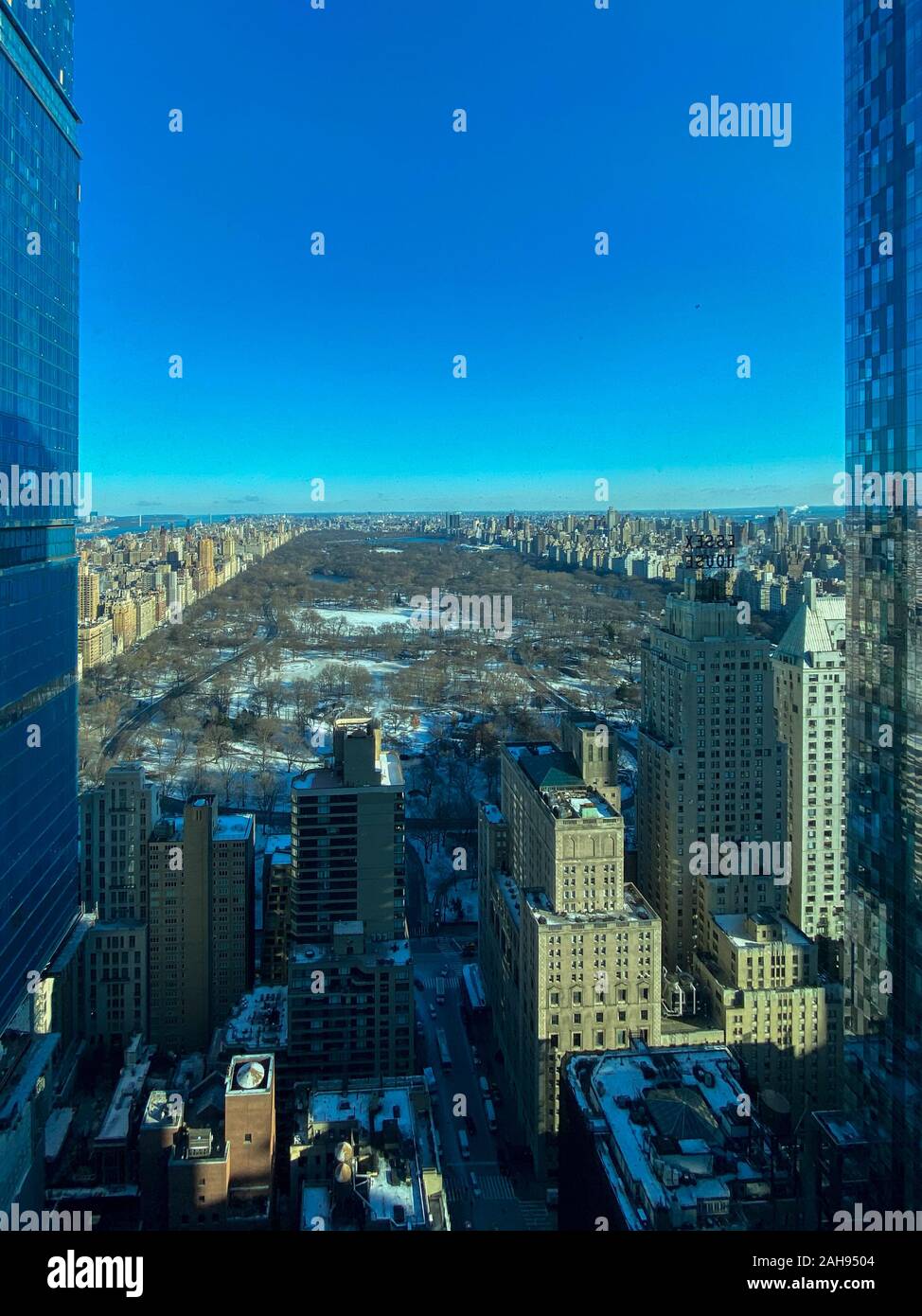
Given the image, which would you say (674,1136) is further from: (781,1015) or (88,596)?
(88,596)

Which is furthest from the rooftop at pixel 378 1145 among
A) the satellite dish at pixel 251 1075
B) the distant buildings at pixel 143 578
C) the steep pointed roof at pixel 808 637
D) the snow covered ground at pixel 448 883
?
the distant buildings at pixel 143 578

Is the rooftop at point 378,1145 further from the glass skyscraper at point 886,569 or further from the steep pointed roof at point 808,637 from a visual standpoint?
the steep pointed roof at point 808,637

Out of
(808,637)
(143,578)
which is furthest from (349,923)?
(143,578)

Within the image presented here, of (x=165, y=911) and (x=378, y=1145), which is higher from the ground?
(x=165, y=911)

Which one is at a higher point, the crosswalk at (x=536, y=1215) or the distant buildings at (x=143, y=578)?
the distant buildings at (x=143, y=578)

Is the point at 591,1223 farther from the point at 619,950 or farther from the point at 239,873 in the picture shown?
the point at 239,873

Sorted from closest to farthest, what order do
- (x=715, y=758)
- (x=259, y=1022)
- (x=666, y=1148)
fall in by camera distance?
(x=666, y=1148), (x=259, y=1022), (x=715, y=758)

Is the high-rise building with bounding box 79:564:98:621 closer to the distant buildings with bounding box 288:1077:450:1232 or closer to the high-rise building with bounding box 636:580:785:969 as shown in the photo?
the high-rise building with bounding box 636:580:785:969
